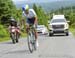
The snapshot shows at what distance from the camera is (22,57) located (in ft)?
45.4

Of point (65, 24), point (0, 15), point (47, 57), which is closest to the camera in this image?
point (47, 57)

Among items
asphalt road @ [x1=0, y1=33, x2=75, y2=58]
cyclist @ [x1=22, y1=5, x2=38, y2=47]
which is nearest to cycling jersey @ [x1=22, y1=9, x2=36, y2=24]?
cyclist @ [x1=22, y1=5, x2=38, y2=47]

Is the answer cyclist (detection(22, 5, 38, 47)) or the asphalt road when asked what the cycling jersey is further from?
the asphalt road

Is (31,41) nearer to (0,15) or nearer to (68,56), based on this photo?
(68,56)

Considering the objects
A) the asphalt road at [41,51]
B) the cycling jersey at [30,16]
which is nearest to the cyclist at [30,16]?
the cycling jersey at [30,16]

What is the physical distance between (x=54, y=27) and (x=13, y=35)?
13496mm

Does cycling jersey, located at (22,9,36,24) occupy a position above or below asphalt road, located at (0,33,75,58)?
above

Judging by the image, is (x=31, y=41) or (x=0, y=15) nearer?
(x=31, y=41)

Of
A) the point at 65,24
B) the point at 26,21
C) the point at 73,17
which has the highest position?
the point at 26,21

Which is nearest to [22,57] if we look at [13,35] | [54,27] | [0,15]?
[13,35]

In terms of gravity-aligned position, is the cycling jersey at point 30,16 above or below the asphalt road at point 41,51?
above

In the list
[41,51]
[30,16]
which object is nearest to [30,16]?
[30,16]

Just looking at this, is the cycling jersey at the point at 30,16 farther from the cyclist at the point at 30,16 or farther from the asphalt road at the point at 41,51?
the asphalt road at the point at 41,51

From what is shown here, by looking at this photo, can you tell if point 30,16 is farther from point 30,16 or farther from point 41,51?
point 41,51
